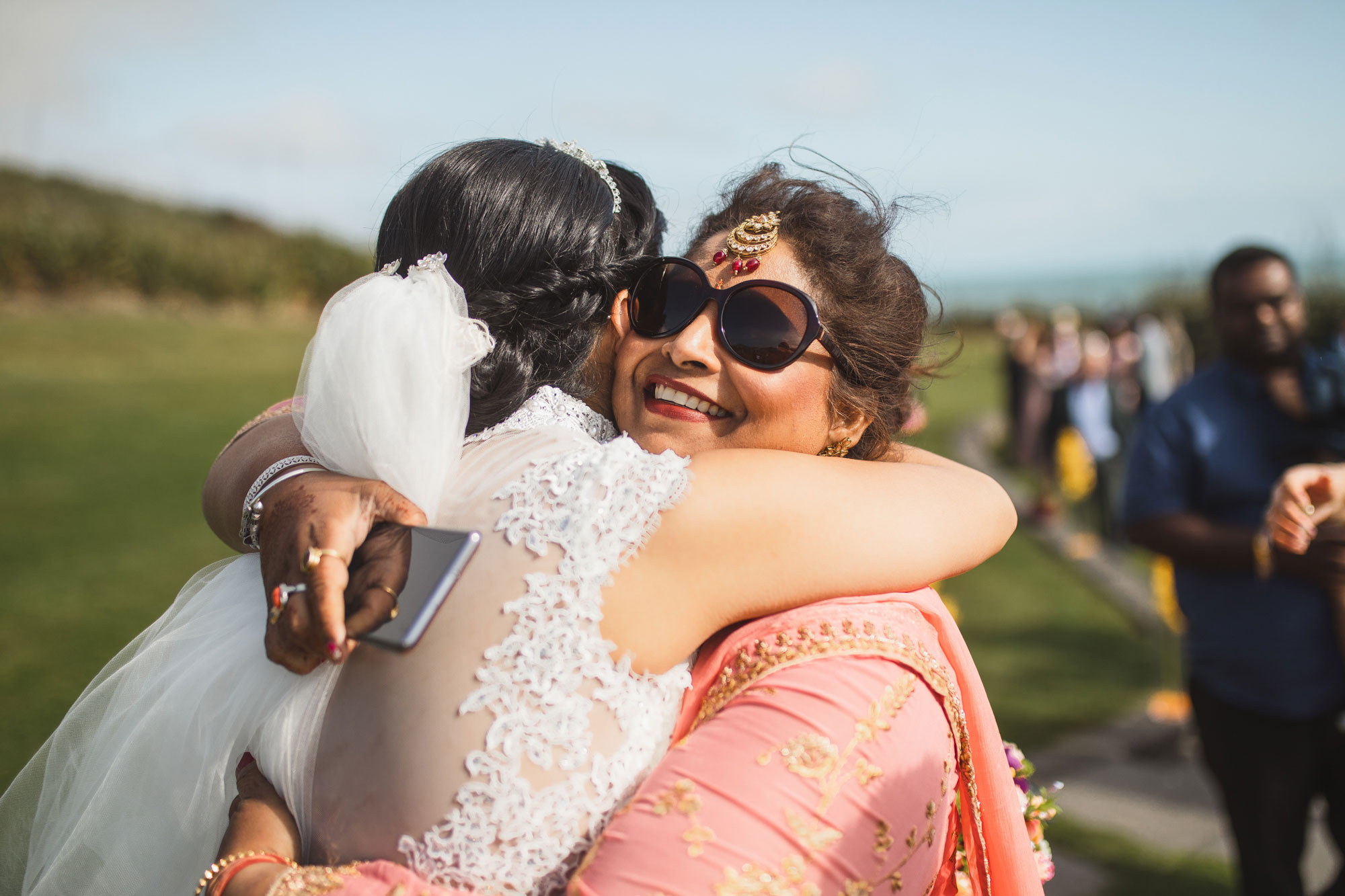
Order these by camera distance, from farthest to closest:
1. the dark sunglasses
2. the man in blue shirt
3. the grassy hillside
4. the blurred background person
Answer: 1. the grassy hillside
2. the blurred background person
3. the man in blue shirt
4. the dark sunglasses

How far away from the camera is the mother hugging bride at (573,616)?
1.29 m

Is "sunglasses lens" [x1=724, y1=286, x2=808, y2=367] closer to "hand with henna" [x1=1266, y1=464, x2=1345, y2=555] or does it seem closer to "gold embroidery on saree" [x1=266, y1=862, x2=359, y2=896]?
"gold embroidery on saree" [x1=266, y1=862, x2=359, y2=896]

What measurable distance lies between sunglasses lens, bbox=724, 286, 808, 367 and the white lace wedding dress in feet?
1.11

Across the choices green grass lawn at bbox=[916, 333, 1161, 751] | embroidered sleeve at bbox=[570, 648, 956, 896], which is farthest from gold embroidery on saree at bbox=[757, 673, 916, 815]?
green grass lawn at bbox=[916, 333, 1161, 751]

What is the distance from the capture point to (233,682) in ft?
5.05

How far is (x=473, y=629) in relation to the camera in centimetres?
131

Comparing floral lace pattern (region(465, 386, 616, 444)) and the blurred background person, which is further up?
floral lace pattern (region(465, 386, 616, 444))

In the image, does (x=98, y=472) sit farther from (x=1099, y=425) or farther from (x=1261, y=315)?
(x=1261, y=315)

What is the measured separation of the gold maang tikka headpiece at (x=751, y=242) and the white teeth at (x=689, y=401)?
0.26 m

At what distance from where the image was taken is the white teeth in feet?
5.92

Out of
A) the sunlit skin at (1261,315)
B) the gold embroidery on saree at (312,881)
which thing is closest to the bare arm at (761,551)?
the gold embroidery on saree at (312,881)

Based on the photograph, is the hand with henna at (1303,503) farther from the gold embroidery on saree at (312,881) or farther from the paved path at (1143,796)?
the gold embroidery on saree at (312,881)

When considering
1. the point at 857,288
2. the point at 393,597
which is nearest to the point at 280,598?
the point at 393,597

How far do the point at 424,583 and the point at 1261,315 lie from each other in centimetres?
357
